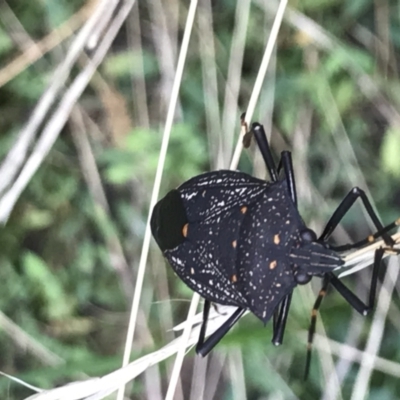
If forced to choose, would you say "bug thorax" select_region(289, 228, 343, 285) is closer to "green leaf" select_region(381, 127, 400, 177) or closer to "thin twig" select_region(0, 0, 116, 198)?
"green leaf" select_region(381, 127, 400, 177)

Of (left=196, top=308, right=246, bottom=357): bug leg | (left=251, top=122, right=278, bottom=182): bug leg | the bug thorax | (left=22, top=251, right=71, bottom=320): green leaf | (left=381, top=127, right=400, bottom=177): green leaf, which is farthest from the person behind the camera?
(left=22, top=251, right=71, bottom=320): green leaf

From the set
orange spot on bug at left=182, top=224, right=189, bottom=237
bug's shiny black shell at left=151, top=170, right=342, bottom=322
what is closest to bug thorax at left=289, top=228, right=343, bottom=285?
bug's shiny black shell at left=151, top=170, right=342, bottom=322

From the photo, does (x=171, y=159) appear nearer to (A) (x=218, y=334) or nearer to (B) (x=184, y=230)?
(B) (x=184, y=230)

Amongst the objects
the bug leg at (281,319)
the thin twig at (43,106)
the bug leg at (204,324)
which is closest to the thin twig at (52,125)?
the thin twig at (43,106)

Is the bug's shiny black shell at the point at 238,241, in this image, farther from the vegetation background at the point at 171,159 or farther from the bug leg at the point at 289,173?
the vegetation background at the point at 171,159

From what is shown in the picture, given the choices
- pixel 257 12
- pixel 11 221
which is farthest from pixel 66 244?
pixel 257 12

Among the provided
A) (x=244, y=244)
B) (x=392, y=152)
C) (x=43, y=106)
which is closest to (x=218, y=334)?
(x=244, y=244)
